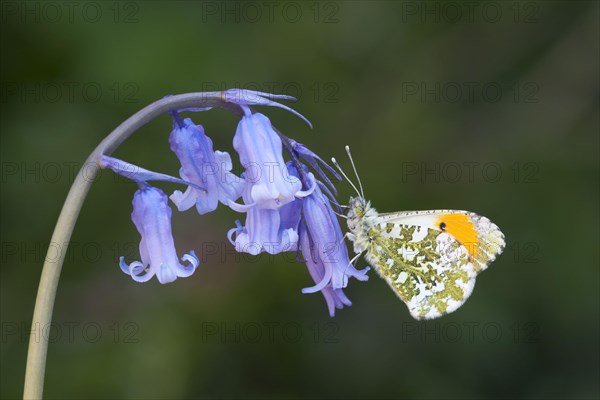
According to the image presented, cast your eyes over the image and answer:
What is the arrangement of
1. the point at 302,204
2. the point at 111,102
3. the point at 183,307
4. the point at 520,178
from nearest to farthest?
the point at 302,204 → the point at 183,307 → the point at 111,102 → the point at 520,178

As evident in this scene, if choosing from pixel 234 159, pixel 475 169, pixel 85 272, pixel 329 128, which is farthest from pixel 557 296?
pixel 85 272

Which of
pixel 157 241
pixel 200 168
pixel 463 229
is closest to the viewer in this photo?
pixel 157 241

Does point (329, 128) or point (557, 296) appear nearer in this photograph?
point (557, 296)

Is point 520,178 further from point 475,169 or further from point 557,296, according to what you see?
point 557,296

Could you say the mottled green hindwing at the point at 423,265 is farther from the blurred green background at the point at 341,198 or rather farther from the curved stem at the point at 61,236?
the blurred green background at the point at 341,198
